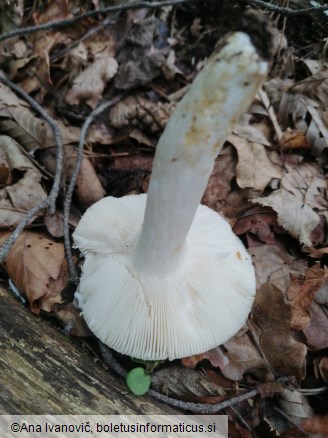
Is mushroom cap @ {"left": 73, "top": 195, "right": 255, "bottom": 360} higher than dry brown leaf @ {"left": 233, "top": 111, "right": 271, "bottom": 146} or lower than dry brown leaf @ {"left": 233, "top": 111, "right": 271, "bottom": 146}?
lower

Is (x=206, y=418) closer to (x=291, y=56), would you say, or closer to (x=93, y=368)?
(x=93, y=368)

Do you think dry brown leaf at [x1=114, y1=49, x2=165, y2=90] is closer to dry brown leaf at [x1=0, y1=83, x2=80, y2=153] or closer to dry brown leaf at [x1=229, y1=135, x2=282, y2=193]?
dry brown leaf at [x1=0, y1=83, x2=80, y2=153]

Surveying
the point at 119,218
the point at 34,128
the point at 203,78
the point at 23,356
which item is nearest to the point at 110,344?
the point at 23,356

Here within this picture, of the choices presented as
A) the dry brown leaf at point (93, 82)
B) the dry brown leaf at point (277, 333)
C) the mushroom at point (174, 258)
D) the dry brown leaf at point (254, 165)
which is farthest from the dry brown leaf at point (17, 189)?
the dry brown leaf at point (277, 333)

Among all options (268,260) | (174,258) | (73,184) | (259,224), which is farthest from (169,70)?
(174,258)

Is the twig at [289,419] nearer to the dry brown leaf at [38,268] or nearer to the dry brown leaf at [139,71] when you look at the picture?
the dry brown leaf at [38,268]

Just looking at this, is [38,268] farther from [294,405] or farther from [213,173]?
[294,405]

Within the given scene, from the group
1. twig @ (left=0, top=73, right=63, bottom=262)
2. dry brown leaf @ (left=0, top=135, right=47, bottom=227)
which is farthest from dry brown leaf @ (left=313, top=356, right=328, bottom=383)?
dry brown leaf @ (left=0, top=135, right=47, bottom=227)
